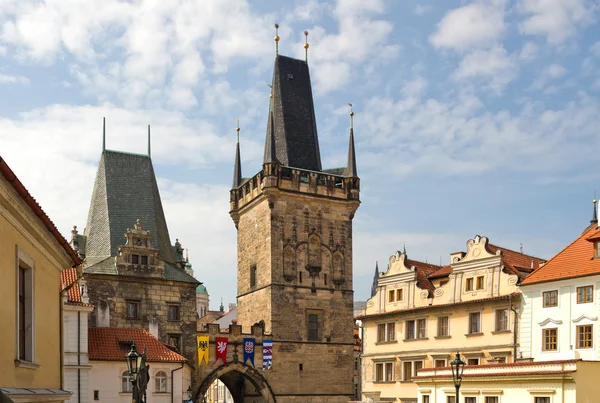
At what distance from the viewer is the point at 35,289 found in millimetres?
10805

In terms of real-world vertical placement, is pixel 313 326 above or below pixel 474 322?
below

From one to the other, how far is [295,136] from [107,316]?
58.6ft

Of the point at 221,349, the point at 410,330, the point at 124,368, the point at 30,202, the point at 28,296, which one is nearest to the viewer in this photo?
→ the point at 30,202

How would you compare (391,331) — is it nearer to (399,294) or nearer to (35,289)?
(399,294)

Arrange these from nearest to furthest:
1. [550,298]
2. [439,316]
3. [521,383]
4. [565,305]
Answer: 1. [521,383]
2. [565,305]
3. [550,298]
4. [439,316]

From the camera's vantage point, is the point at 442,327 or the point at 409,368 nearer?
the point at 442,327

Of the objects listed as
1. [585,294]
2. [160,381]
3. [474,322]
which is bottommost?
[160,381]

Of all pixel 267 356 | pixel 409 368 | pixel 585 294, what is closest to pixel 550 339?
pixel 585 294

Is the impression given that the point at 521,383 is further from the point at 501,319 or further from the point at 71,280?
the point at 71,280

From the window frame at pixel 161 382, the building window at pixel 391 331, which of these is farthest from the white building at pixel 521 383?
the window frame at pixel 161 382

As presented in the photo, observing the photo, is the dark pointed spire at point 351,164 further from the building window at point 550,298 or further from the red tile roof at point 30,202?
the red tile roof at point 30,202

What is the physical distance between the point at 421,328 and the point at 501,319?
16.1ft

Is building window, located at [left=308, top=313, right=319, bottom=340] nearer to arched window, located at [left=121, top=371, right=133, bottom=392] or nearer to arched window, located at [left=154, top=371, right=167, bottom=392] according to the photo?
arched window, located at [left=154, top=371, right=167, bottom=392]

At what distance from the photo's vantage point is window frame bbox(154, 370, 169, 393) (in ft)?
117
